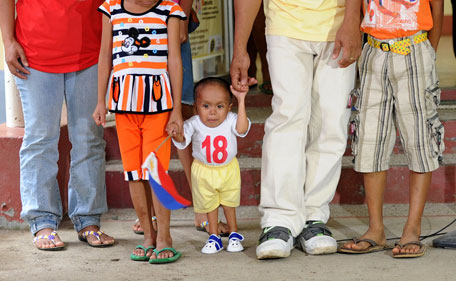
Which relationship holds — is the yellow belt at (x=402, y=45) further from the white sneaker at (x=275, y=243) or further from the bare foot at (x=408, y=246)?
the white sneaker at (x=275, y=243)

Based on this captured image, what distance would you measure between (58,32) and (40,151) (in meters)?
0.68

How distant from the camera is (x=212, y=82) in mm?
4160

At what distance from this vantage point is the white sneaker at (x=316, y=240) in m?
4.08

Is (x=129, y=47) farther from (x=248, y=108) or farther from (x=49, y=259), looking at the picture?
(x=248, y=108)

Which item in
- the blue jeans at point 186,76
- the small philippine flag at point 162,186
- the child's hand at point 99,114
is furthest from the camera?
the blue jeans at point 186,76

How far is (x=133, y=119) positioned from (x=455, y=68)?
5.25 m

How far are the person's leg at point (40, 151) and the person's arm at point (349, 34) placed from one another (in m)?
1.55

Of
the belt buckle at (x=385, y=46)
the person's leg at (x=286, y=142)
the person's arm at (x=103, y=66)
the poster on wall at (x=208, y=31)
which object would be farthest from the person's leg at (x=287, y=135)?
the poster on wall at (x=208, y=31)

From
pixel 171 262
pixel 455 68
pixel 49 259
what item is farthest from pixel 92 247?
pixel 455 68

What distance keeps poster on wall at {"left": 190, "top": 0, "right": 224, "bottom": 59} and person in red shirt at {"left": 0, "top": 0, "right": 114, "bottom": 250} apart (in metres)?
2.09

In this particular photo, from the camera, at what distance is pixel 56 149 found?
4438mm

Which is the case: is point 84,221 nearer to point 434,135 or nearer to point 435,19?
point 434,135

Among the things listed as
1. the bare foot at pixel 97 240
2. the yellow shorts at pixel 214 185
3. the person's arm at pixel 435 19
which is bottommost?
the bare foot at pixel 97 240

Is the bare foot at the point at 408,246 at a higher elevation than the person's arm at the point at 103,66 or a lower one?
lower
